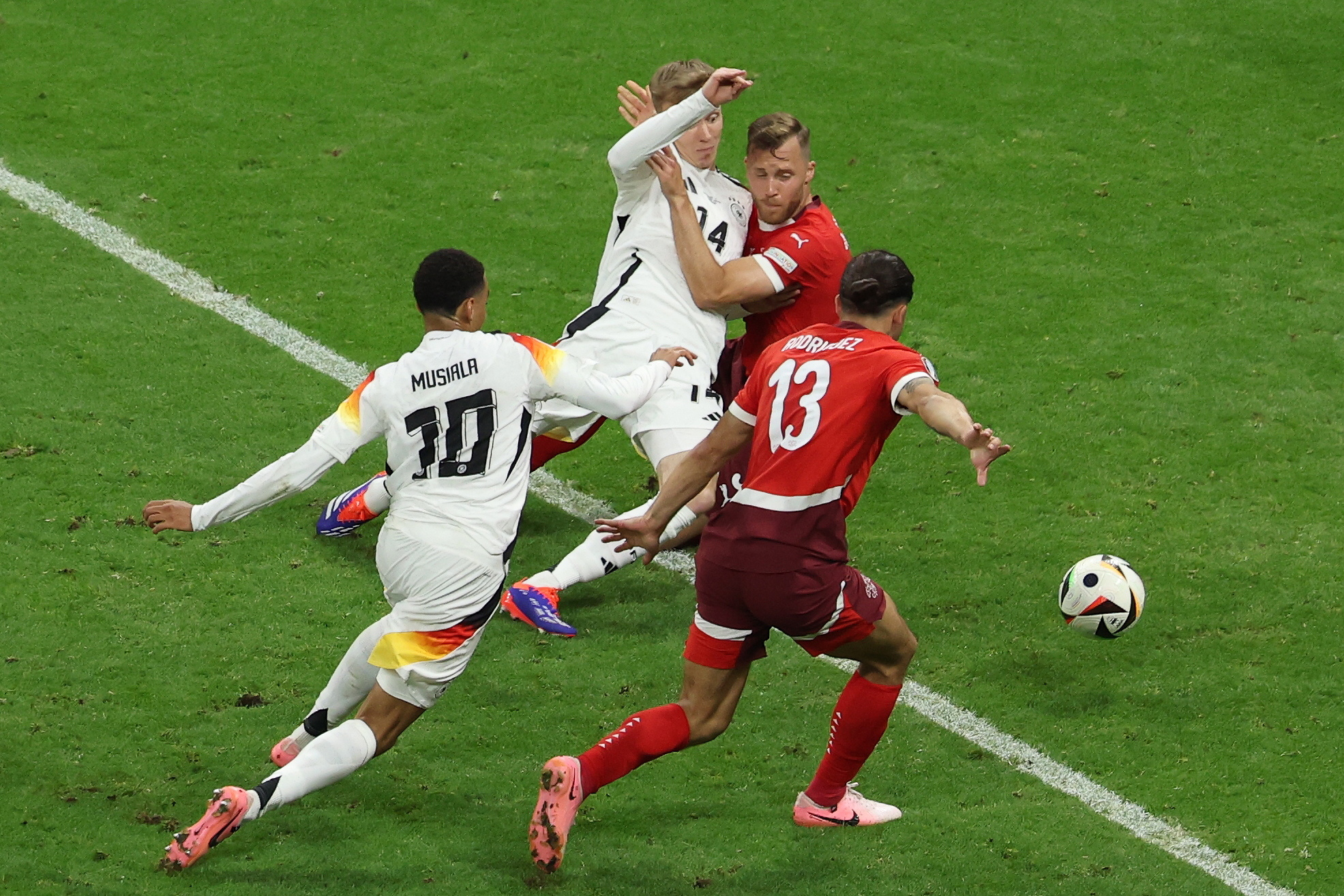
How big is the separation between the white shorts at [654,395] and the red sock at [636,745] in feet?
4.66

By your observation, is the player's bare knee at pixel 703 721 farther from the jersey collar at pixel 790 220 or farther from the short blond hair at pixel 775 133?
the short blond hair at pixel 775 133

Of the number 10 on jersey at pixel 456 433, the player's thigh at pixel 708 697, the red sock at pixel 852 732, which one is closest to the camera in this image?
the number 10 on jersey at pixel 456 433

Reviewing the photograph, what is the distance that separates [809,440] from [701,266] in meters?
1.70

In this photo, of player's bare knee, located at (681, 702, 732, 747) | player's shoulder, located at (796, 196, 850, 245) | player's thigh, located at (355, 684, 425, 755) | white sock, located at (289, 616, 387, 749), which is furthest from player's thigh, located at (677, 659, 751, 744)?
player's shoulder, located at (796, 196, 850, 245)

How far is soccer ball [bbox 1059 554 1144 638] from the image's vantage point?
626 cm

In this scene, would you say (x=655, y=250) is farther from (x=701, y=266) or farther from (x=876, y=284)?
(x=876, y=284)

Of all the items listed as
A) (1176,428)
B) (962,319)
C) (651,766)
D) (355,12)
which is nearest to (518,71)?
(355,12)

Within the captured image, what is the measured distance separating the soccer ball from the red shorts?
156 cm

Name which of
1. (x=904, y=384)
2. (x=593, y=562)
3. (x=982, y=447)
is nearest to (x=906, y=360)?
(x=904, y=384)

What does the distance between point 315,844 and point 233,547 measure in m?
2.08

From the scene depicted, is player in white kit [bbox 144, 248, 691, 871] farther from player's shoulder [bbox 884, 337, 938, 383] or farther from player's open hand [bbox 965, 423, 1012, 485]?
player's open hand [bbox 965, 423, 1012, 485]

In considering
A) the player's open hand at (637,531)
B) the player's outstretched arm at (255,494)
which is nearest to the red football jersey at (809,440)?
the player's open hand at (637,531)

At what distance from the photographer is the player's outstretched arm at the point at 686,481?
5094mm

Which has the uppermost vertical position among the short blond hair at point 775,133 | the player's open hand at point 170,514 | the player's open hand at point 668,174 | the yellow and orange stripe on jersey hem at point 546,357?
the short blond hair at point 775,133
